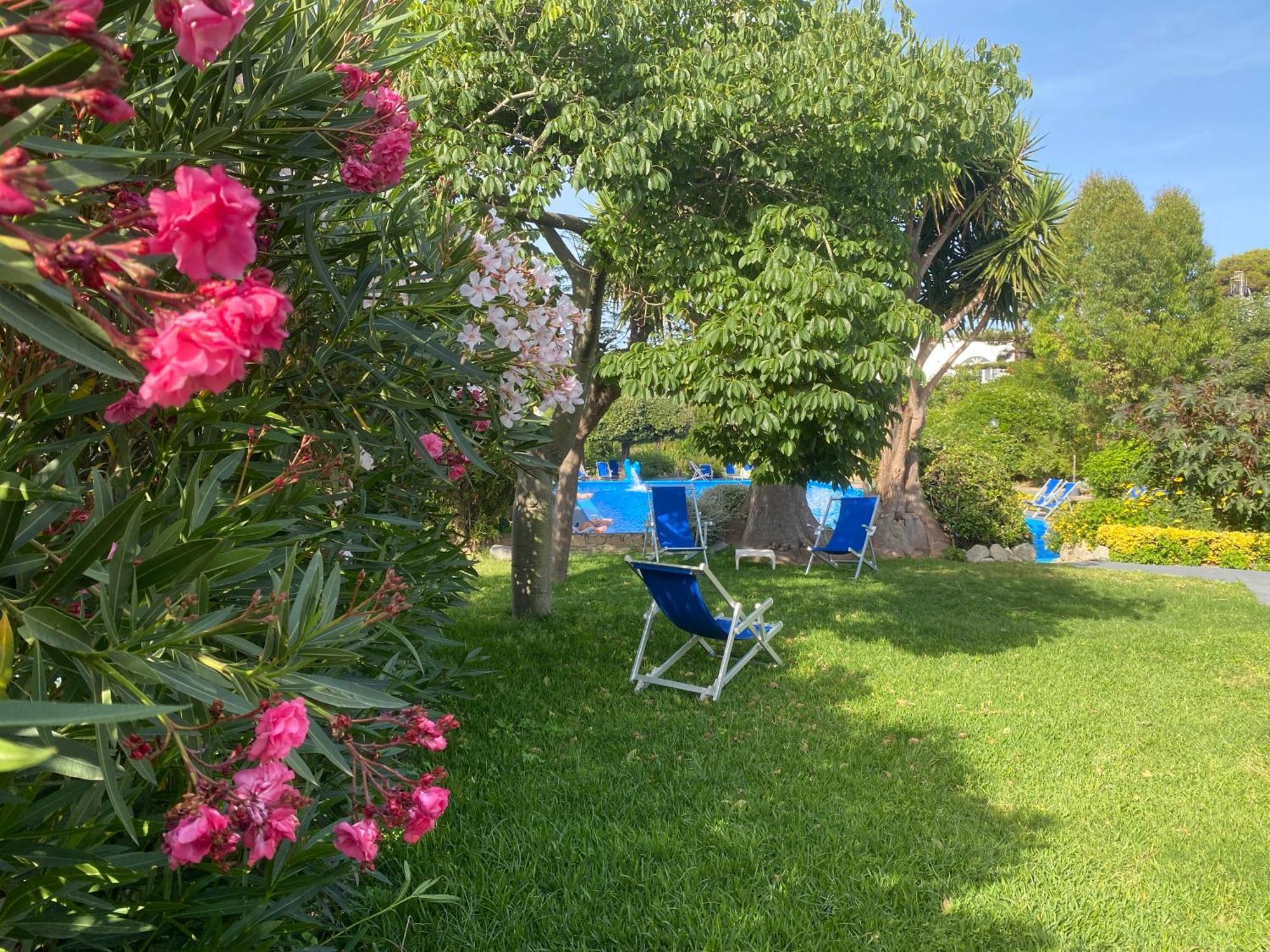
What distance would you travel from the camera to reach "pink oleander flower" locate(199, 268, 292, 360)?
0.64m

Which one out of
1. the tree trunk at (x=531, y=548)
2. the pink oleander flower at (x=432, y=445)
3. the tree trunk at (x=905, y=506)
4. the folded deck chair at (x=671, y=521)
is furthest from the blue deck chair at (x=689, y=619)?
the tree trunk at (x=905, y=506)

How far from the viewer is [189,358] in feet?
2.06

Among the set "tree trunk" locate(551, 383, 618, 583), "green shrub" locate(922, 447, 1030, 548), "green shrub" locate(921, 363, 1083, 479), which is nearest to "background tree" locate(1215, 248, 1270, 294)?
"green shrub" locate(921, 363, 1083, 479)

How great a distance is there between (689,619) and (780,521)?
786cm

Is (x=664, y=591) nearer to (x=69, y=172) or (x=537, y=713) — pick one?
(x=537, y=713)

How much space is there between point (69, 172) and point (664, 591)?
16.3 feet

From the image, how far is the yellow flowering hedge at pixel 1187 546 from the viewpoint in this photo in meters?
12.2

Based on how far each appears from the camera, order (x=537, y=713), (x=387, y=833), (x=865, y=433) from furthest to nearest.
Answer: (x=865, y=433)
(x=537, y=713)
(x=387, y=833)

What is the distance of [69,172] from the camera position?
862 mm

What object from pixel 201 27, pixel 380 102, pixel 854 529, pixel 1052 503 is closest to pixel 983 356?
pixel 1052 503

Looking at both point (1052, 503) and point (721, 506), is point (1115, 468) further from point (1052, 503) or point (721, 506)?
point (721, 506)

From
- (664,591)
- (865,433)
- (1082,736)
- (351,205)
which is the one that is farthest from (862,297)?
(351,205)

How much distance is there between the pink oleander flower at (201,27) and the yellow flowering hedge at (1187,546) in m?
14.3

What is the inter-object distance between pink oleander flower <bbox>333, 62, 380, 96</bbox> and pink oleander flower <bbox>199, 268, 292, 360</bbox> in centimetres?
119
